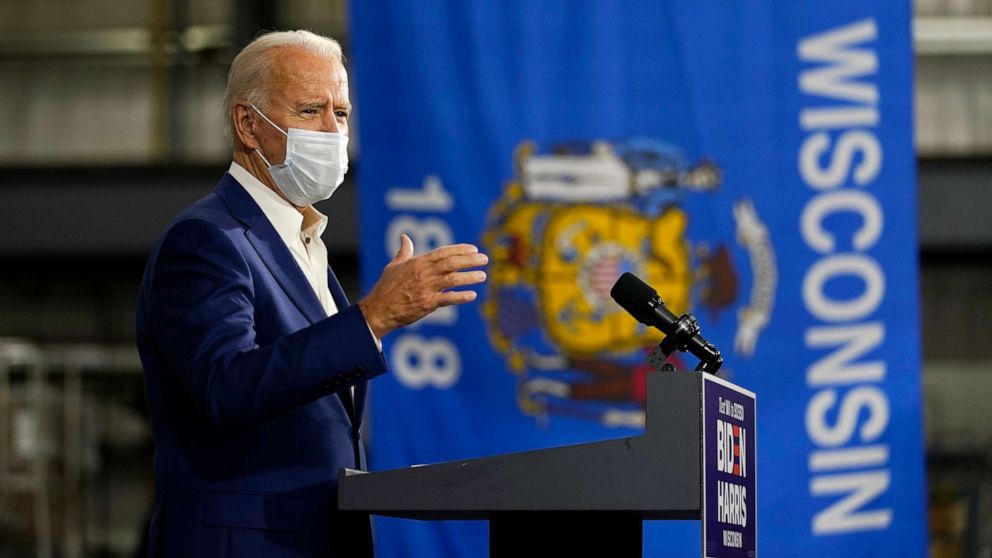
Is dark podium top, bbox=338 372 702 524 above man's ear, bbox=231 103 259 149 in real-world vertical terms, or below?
below

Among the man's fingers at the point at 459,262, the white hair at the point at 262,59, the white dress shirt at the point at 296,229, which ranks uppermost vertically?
the white hair at the point at 262,59

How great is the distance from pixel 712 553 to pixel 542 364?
10.4 ft

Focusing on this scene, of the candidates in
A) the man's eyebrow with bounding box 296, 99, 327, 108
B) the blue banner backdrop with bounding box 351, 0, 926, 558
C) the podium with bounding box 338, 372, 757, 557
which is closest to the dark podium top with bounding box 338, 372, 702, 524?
the podium with bounding box 338, 372, 757, 557

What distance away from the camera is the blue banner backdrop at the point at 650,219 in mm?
4477

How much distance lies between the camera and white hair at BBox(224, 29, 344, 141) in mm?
2010

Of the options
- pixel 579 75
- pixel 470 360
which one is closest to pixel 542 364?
pixel 470 360

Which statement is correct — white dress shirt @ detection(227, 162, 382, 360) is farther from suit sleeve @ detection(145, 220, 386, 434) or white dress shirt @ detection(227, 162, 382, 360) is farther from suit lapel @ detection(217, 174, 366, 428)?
suit sleeve @ detection(145, 220, 386, 434)

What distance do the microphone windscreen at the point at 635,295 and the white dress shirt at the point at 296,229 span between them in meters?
0.41

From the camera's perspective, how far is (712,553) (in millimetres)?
1610

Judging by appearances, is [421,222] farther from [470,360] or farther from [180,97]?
[180,97]

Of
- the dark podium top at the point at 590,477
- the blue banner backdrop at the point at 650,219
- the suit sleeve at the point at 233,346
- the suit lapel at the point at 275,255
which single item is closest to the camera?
the dark podium top at the point at 590,477

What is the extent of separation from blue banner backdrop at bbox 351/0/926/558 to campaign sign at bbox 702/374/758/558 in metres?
2.66

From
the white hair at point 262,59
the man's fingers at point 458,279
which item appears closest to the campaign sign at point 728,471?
the man's fingers at point 458,279

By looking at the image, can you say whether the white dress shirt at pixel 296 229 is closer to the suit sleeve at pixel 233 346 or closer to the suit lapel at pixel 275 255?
the suit lapel at pixel 275 255
